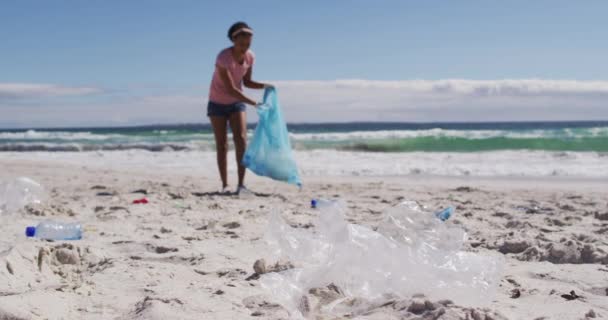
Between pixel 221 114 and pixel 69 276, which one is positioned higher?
pixel 221 114

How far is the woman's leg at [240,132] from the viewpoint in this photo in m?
4.91

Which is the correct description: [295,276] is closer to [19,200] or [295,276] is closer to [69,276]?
[69,276]

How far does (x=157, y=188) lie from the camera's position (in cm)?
552

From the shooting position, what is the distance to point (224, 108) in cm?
493

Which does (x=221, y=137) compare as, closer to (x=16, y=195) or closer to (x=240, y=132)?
(x=240, y=132)

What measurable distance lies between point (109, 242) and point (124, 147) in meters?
14.2

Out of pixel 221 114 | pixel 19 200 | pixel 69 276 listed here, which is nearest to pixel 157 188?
pixel 221 114

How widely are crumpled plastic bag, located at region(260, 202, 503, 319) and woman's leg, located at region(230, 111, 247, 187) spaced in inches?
114

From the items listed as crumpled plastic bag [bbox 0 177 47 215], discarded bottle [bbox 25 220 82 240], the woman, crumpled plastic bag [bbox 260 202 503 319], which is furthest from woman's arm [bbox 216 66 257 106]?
crumpled plastic bag [bbox 260 202 503 319]

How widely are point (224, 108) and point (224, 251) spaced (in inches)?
99.6

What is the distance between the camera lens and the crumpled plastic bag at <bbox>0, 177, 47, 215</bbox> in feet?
12.5

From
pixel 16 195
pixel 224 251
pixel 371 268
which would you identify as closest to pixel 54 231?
pixel 224 251

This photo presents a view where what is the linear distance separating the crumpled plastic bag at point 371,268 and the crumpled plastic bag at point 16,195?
2514mm

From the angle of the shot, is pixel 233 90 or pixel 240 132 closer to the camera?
pixel 233 90
